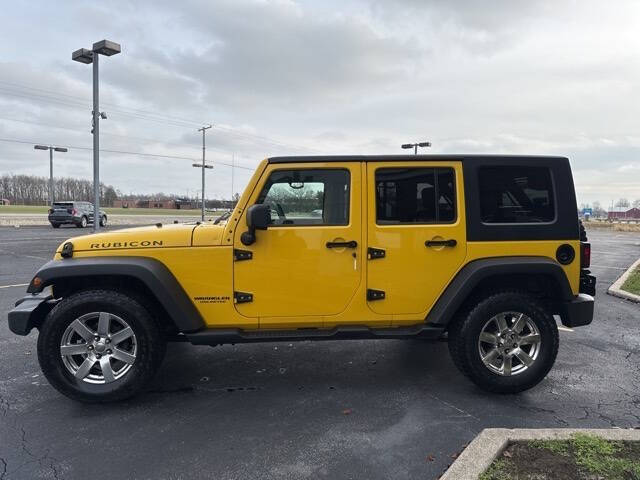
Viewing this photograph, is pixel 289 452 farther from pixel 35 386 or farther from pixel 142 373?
pixel 35 386

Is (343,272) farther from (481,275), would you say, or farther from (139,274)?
(139,274)

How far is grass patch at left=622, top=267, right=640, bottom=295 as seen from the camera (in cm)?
826

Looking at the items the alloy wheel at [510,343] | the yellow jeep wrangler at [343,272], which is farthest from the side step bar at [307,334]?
the alloy wheel at [510,343]

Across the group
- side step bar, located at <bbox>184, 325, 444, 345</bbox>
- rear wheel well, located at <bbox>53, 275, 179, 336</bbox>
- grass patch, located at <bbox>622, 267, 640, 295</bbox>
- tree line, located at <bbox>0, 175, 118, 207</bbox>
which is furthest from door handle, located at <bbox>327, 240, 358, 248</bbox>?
tree line, located at <bbox>0, 175, 118, 207</bbox>

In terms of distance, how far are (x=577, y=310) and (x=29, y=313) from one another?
14.8 feet

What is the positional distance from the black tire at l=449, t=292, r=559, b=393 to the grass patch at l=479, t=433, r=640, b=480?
83 cm

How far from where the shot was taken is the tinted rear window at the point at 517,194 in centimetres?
389

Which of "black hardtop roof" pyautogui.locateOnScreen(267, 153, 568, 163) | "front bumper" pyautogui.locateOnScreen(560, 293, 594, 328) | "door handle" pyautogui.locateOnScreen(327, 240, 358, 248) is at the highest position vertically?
"black hardtop roof" pyautogui.locateOnScreen(267, 153, 568, 163)

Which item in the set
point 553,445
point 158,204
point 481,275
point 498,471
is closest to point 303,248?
point 481,275

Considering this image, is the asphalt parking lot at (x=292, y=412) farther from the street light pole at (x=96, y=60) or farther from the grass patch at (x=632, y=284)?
the street light pole at (x=96, y=60)

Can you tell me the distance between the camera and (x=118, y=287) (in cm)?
376

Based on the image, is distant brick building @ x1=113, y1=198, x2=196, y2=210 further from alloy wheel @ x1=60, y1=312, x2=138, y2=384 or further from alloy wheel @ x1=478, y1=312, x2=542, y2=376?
alloy wheel @ x1=478, y1=312, x2=542, y2=376

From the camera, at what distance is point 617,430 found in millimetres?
3045

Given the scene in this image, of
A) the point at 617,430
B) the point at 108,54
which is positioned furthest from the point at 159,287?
the point at 108,54
